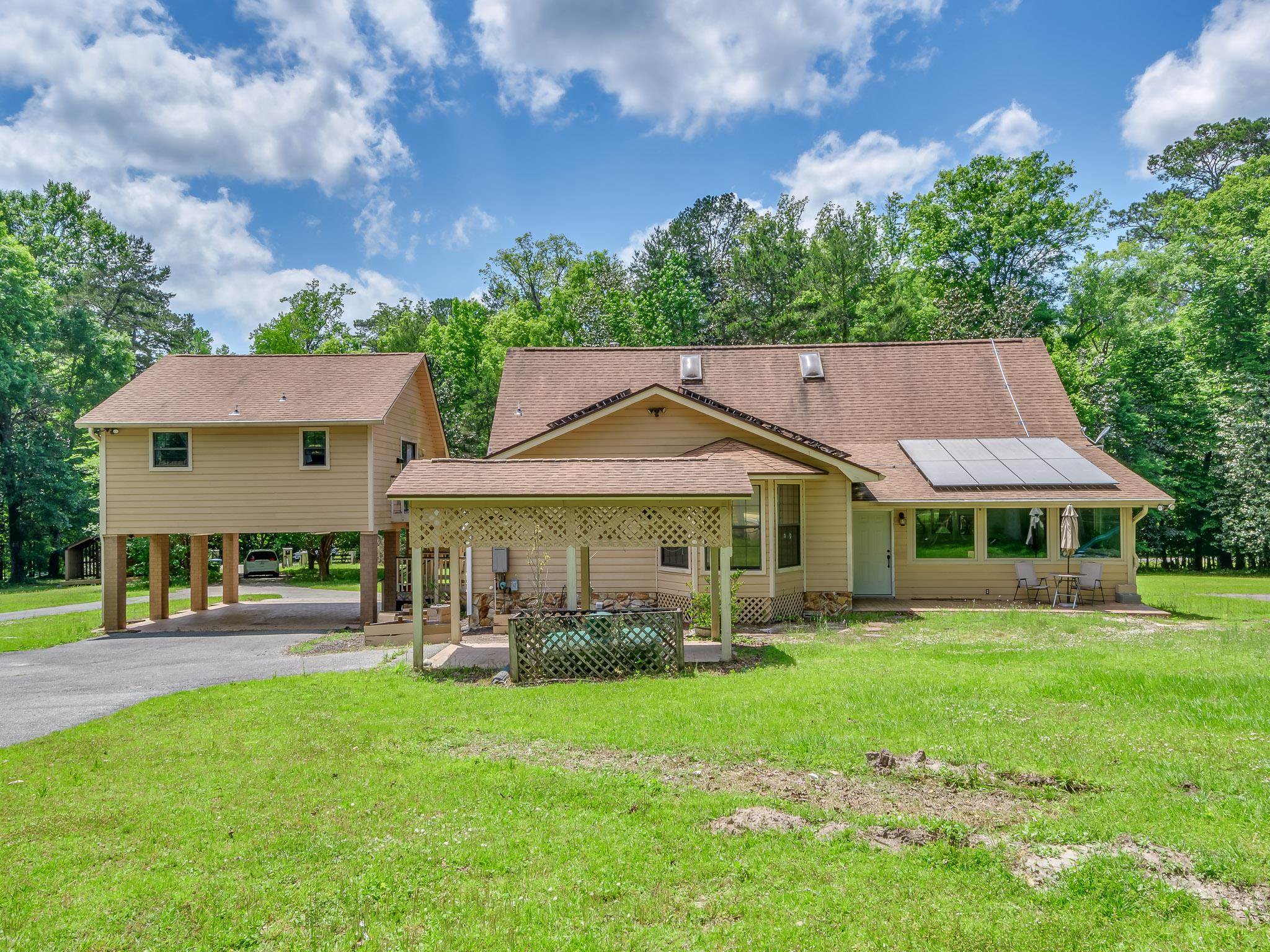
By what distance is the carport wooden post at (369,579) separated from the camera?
55.9 ft

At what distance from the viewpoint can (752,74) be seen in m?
16.5

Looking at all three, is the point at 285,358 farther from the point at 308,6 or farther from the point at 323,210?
the point at 323,210

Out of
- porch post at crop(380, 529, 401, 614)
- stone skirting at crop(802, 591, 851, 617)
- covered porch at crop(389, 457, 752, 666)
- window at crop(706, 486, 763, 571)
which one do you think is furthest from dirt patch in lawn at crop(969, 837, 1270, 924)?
porch post at crop(380, 529, 401, 614)

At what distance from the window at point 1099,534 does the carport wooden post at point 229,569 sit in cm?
2310

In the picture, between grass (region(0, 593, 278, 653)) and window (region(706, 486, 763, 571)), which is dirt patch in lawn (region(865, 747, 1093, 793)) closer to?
window (region(706, 486, 763, 571))

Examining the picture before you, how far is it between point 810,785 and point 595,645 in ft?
16.8

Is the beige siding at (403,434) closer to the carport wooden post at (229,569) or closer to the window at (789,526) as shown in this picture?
the carport wooden post at (229,569)

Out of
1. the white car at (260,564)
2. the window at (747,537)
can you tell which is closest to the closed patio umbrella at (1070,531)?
the window at (747,537)

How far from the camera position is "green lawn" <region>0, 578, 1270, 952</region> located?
13.1 feet

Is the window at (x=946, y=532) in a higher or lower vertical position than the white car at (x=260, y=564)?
higher

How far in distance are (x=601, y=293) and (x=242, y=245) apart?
17.7 meters

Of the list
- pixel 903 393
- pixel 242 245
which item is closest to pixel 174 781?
pixel 903 393

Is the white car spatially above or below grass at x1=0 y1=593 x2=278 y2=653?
above

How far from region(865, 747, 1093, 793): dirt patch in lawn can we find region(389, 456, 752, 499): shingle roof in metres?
5.17
